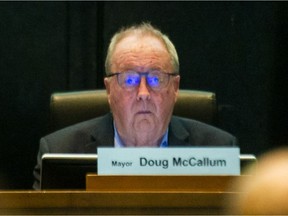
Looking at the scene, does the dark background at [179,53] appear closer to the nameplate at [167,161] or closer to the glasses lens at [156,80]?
the glasses lens at [156,80]

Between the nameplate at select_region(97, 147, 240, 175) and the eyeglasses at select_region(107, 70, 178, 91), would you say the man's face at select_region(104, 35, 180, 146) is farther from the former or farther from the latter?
the nameplate at select_region(97, 147, 240, 175)

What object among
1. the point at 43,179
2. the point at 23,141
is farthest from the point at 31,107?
the point at 43,179

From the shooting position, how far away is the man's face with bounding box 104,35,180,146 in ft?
7.70

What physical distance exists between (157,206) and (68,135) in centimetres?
125

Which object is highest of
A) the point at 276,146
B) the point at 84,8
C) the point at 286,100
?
the point at 84,8

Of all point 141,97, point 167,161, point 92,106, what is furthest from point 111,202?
point 92,106

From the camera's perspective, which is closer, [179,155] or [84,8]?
[179,155]

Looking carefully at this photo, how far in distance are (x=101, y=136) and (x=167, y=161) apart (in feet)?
3.34

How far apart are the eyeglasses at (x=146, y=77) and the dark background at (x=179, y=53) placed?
4.41 feet

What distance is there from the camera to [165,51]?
2395 mm

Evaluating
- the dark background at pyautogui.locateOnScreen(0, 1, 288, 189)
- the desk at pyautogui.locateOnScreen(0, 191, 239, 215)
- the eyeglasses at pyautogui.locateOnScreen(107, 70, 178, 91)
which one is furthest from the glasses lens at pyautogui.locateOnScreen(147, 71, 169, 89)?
the dark background at pyautogui.locateOnScreen(0, 1, 288, 189)

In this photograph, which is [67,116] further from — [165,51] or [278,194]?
[278,194]

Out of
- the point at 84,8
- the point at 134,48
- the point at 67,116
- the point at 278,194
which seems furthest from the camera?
the point at 84,8

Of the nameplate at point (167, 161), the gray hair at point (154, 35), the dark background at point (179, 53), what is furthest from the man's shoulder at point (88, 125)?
the dark background at point (179, 53)
